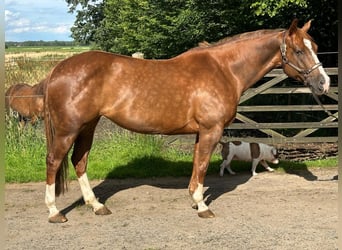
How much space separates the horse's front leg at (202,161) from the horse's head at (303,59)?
1.05 m

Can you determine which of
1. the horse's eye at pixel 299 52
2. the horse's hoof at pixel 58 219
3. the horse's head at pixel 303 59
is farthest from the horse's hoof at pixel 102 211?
the horse's eye at pixel 299 52

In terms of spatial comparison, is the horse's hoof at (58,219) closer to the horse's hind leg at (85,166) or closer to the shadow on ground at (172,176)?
the horse's hind leg at (85,166)

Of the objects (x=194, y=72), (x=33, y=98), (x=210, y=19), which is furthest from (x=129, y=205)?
(x=210, y=19)

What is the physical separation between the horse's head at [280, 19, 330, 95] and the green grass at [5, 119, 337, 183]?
2386 mm

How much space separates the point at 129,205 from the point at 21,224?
3.95 feet

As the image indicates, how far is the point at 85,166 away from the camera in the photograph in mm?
4816

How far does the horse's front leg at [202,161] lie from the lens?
449 cm

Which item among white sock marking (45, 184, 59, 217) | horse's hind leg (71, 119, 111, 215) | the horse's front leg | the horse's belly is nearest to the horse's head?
the horse's front leg

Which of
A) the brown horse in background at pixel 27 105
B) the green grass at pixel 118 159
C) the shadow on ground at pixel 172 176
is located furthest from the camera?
the brown horse in background at pixel 27 105

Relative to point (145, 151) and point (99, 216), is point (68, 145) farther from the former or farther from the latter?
point (145, 151)

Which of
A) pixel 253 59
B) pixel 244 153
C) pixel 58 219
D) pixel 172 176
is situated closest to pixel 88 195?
pixel 58 219

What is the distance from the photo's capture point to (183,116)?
451 cm

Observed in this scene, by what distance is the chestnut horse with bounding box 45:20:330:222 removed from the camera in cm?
429

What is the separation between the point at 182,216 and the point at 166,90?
4.45 feet
